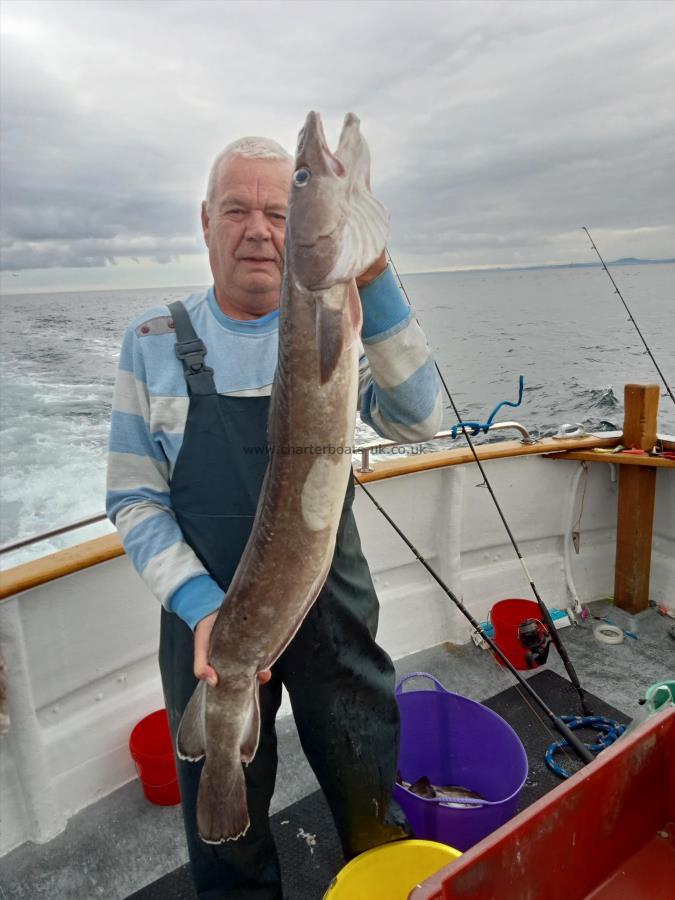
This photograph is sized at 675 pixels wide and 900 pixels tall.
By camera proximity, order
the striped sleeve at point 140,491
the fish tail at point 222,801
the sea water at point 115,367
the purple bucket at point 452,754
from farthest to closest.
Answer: the sea water at point 115,367
the purple bucket at point 452,754
the striped sleeve at point 140,491
the fish tail at point 222,801

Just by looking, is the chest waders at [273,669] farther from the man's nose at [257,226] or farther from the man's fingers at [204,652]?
the man's nose at [257,226]

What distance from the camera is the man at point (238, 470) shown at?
6.42 feet

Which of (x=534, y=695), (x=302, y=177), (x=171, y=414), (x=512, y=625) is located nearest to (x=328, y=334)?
(x=302, y=177)

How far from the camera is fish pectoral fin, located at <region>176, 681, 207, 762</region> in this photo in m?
1.89

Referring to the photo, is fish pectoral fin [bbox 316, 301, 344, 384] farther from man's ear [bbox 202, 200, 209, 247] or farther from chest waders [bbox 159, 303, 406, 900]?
man's ear [bbox 202, 200, 209, 247]

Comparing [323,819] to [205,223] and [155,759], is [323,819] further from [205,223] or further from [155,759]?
[205,223]

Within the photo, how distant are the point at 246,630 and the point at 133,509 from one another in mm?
579

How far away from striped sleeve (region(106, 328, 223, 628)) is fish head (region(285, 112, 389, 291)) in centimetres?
78

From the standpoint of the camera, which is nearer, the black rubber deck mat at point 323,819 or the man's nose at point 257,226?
the man's nose at point 257,226

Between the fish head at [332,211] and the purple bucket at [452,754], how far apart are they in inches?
87.2

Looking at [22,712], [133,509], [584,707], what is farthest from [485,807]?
[22,712]

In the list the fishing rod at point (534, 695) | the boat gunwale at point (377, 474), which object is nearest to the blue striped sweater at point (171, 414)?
the fishing rod at point (534, 695)

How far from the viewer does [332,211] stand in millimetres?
1556

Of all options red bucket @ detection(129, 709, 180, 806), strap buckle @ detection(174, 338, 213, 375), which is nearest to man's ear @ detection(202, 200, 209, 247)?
strap buckle @ detection(174, 338, 213, 375)
